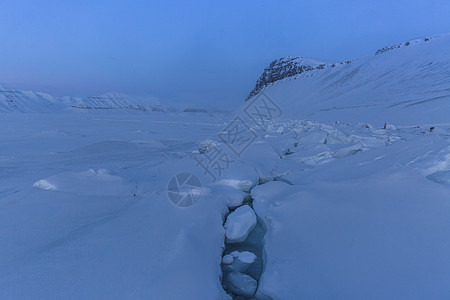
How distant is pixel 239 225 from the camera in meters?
1.93

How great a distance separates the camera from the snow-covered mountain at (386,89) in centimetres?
789

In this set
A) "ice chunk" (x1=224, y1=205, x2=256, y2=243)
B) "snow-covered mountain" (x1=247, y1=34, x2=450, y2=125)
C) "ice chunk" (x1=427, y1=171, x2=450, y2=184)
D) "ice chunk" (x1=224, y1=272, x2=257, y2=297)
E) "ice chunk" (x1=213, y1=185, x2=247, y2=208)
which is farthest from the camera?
"snow-covered mountain" (x1=247, y1=34, x2=450, y2=125)

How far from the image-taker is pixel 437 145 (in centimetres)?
252

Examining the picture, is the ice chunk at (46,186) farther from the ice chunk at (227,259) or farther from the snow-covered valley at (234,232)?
the ice chunk at (227,259)

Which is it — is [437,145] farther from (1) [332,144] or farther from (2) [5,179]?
(2) [5,179]

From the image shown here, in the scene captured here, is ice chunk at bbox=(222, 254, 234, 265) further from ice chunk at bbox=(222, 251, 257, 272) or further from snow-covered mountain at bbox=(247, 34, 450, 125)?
snow-covered mountain at bbox=(247, 34, 450, 125)

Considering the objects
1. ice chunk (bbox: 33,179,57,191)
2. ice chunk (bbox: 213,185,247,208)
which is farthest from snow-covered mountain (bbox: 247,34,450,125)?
ice chunk (bbox: 33,179,57,191)

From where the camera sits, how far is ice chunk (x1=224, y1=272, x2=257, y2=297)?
53.6 inches

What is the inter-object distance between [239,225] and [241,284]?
0.57 metres

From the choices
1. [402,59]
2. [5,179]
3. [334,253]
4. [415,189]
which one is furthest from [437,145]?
[402,59]

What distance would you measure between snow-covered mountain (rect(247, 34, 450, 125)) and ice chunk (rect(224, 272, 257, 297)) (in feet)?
25.3

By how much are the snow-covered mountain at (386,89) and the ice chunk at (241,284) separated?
7.72 m

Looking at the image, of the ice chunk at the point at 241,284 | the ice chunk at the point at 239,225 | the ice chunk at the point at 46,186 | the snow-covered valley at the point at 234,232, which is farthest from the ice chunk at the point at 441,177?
the ice chunk at the point at 46,186

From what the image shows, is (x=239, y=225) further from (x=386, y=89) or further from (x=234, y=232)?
(x=386, y=89)
